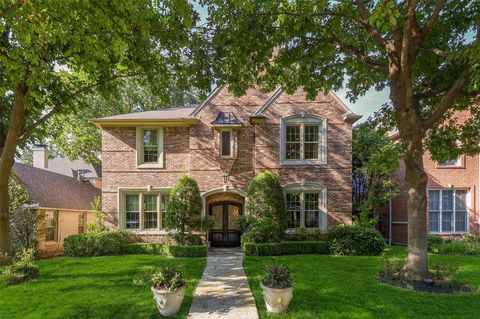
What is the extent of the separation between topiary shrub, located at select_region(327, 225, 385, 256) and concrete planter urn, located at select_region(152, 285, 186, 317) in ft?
29.1

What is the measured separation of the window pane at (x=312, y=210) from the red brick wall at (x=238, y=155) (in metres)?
0.63

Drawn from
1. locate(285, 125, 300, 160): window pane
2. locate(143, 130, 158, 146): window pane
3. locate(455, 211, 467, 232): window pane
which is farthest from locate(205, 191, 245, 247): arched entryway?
locate(455, 211, 467, 232): window pane

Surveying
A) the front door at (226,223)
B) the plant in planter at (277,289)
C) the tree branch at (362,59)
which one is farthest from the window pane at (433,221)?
the plant in planter at (277,289)

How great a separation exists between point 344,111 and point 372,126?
98.7 inches

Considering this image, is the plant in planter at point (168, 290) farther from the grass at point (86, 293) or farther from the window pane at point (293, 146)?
the window pane at point (293, 146)

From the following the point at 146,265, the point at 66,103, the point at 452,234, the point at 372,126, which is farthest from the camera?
the point at 452,234

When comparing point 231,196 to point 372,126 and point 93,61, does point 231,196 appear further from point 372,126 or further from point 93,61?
point 93,61

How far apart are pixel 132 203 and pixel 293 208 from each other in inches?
317

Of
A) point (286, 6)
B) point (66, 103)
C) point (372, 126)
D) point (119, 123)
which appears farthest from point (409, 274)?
point (119, 123)

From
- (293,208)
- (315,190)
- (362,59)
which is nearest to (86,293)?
(293,208)

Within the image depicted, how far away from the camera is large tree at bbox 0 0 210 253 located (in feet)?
18.6

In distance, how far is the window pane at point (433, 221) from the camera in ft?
54.9

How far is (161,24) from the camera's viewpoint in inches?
289

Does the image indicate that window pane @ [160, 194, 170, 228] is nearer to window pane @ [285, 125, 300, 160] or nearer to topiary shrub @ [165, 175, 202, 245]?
topiary shrub @ [165, 175, 202, 245]
